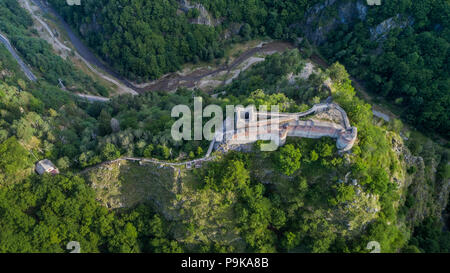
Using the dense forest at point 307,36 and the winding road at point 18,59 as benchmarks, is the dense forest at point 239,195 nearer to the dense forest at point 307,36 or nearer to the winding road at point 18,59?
the dense forest at point 307,36

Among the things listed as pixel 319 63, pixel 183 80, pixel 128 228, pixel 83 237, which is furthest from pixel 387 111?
pixel 83 237

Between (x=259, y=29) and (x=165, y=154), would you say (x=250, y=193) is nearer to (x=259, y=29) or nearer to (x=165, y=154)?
(x=165, y=154)

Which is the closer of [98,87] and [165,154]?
[165,154]

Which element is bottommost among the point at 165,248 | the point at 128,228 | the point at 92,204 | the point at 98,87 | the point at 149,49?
the point at 165,248

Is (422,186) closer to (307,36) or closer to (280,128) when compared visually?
(280,128)

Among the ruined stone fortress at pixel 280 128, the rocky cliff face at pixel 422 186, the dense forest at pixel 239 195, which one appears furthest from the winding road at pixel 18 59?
the rocky cliff face at pixel 422 186

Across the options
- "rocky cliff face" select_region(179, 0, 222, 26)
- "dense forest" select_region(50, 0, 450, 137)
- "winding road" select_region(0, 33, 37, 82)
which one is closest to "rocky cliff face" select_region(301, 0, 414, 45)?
"dense forest" select_region(50, 0, 450, 137)
